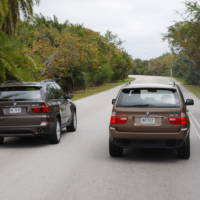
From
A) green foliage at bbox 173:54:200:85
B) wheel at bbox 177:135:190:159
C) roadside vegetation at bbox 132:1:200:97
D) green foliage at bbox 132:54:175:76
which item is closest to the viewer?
wheel at bbox 177:135:190:159

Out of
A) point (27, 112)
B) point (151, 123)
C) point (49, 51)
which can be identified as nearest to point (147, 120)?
point (151, 123)

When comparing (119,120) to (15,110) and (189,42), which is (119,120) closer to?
(15,110)

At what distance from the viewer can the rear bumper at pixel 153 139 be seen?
864 cm

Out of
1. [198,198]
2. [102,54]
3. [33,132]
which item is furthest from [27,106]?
[102,54]

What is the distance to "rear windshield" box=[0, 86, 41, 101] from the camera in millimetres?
10844

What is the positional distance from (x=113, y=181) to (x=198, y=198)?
1.50 meters

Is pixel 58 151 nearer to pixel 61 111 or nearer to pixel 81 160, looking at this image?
pixel 81 160

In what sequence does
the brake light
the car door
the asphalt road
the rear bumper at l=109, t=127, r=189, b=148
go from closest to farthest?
the asphalt road
the rear bumper at l=109, t=127, r=189, b=148
the brake light
the car door

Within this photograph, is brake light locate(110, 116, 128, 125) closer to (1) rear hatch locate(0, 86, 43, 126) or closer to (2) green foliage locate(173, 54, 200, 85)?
(1) rear hatch locate(0, 86, 43, 126)

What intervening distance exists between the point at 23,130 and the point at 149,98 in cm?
328

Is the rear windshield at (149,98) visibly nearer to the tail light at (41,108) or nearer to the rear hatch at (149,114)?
the rear hatch at (149,114)

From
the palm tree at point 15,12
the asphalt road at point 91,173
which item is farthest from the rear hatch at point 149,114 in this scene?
the palm tree at point 15,12

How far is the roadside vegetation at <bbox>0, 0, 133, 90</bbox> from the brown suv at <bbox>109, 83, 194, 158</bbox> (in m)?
5.78

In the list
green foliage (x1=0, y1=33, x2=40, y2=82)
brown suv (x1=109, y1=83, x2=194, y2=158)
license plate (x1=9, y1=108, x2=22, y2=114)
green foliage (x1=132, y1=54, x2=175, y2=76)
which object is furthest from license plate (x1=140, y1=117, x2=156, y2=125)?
green foliage (x1=132, y1=54, x2=175, y2=76)
